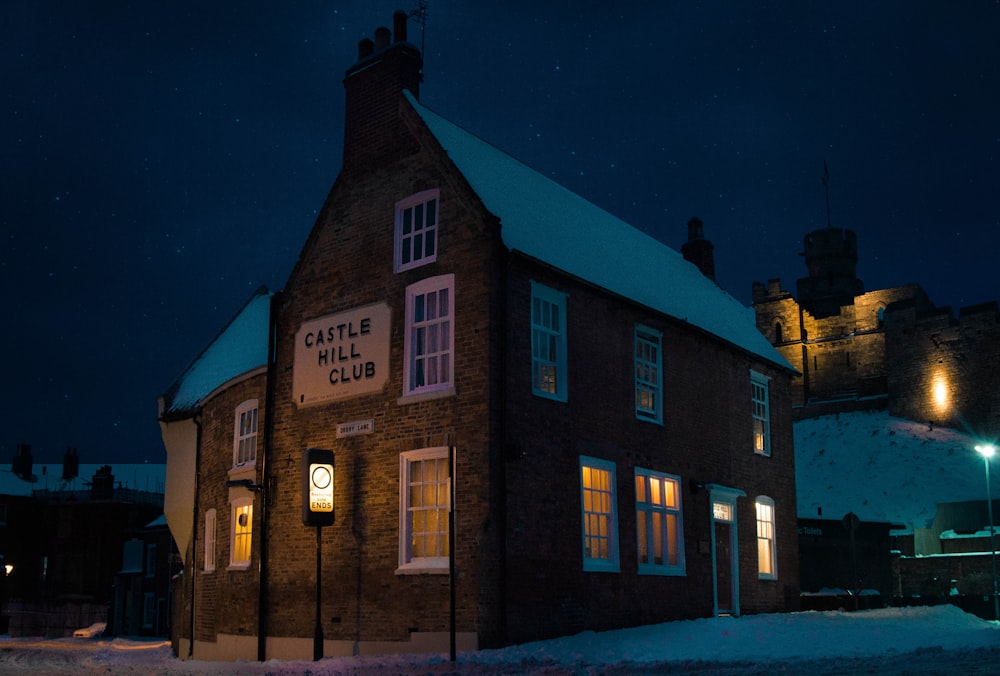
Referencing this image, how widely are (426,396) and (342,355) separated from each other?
2.74 metres

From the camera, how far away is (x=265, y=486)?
66.9ft

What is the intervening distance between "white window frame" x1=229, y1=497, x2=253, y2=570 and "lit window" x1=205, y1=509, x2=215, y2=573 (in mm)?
1553

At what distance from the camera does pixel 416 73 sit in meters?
20.2

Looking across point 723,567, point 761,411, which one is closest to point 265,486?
point 723,567

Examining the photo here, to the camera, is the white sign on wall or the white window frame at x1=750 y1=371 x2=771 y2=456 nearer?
the white sign on wall

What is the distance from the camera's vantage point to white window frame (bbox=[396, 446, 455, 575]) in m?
16.8

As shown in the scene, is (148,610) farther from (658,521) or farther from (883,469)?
(883,469)

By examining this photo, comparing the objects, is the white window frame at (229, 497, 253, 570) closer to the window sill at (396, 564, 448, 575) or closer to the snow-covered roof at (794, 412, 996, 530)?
the window sill at (396, 564, 448, 575)

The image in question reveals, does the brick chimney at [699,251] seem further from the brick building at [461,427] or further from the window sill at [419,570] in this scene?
the window sill at [419,570]

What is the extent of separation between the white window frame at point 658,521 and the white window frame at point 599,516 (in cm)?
91

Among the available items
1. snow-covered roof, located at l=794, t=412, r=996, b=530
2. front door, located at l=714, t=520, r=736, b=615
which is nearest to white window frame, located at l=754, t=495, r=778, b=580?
front door, located at l=714, t=520, r=736, b=615

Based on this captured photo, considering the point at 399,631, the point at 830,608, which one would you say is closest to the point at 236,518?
the point at 399,631

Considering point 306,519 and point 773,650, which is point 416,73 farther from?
point 773,650

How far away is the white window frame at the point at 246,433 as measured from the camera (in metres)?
22.1
